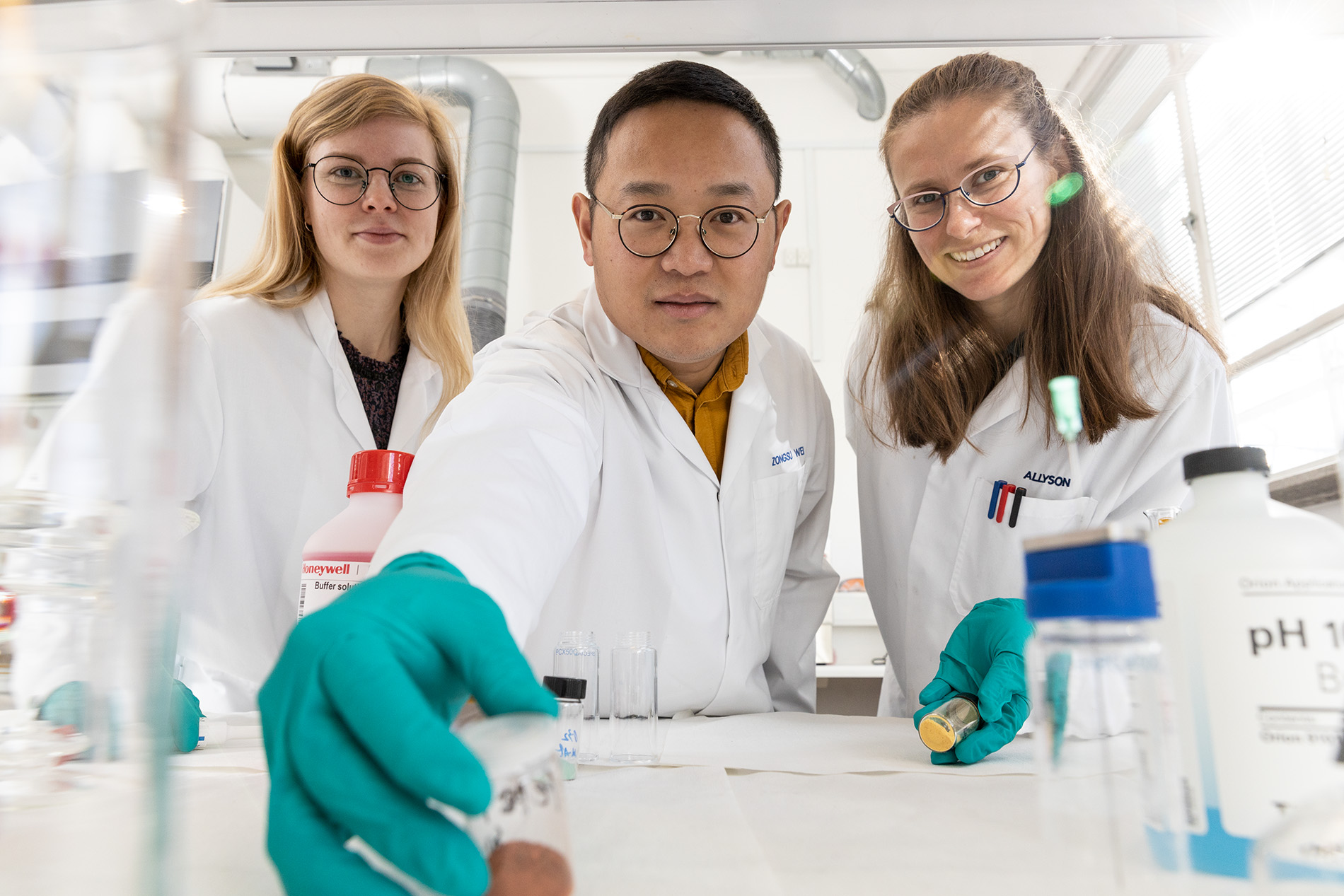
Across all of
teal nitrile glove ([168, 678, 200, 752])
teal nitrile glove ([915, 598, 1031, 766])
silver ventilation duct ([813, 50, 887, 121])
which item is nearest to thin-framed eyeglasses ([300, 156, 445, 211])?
teal nitrile glove ([168, 678, 200, 752])

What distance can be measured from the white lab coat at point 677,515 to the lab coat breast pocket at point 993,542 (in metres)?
0.22

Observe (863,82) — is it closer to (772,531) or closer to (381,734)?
(772,531)

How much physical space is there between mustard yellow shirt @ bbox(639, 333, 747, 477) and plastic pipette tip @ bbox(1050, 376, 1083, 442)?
0.44m

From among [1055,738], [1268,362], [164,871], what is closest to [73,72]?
[164,871]

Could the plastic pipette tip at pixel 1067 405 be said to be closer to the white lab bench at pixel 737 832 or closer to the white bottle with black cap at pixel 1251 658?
the white lab bench at pixel 737 832

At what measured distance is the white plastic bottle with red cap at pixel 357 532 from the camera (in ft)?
2.59

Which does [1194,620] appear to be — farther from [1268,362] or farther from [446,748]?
[1268,362]

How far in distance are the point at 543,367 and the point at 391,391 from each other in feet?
1.68

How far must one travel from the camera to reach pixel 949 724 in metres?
0.76

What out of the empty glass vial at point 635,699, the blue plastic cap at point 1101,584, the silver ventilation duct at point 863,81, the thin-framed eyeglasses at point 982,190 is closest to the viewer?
the blue plastic cap at point 1101,584

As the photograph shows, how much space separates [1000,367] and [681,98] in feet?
2.05

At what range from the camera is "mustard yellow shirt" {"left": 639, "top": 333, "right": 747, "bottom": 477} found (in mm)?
1271

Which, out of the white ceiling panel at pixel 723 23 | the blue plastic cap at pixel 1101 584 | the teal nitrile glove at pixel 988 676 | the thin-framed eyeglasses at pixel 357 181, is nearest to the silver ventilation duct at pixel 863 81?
the thin-framed eyeglasses at pixel 357 181

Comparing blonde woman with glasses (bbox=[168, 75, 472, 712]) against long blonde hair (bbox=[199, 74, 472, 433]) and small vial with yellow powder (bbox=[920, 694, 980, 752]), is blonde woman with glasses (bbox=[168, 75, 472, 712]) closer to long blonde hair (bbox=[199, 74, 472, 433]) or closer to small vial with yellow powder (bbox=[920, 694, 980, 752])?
long blonde hair (bbox=[199, 74, 472, 433])
